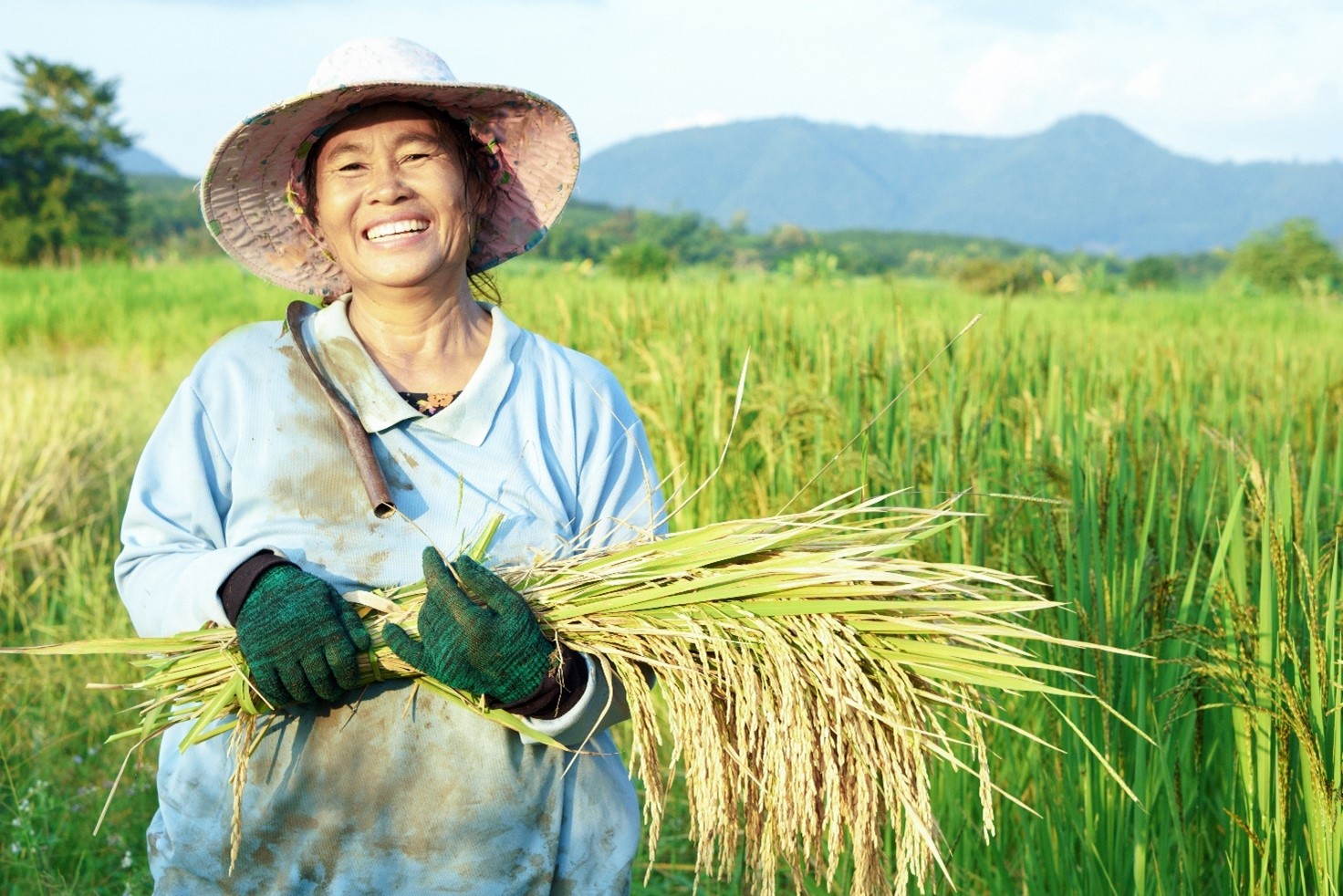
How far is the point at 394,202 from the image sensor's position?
5.66 feet

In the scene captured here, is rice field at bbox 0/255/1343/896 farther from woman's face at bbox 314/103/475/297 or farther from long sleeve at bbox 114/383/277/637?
long sleeve at bbox 114/383/277/637

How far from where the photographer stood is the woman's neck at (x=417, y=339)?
178cm

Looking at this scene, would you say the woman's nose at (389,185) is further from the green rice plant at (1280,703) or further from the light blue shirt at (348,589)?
the green rice plant at (1280,703)

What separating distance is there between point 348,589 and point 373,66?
748 mm

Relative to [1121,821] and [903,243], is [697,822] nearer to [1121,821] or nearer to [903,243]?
[1121,821]

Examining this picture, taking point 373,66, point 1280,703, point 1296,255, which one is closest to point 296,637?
point 373,66

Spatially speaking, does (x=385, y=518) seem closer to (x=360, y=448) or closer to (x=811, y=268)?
(x=360, y=448)

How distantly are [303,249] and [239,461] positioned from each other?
524 mm

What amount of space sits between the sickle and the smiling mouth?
20 cm

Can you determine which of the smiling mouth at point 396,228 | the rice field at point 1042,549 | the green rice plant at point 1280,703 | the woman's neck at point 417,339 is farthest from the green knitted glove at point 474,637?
the green rice plant at point 1280,703

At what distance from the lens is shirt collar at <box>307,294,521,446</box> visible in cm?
169

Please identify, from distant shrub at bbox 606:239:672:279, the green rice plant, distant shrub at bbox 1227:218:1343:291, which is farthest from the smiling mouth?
distant shrub at bbox 1227:218:1343:291

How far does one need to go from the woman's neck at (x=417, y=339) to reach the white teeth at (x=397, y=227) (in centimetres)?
10

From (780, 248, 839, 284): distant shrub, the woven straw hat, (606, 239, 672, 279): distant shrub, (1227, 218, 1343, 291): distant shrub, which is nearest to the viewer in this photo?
the woven straw hat
